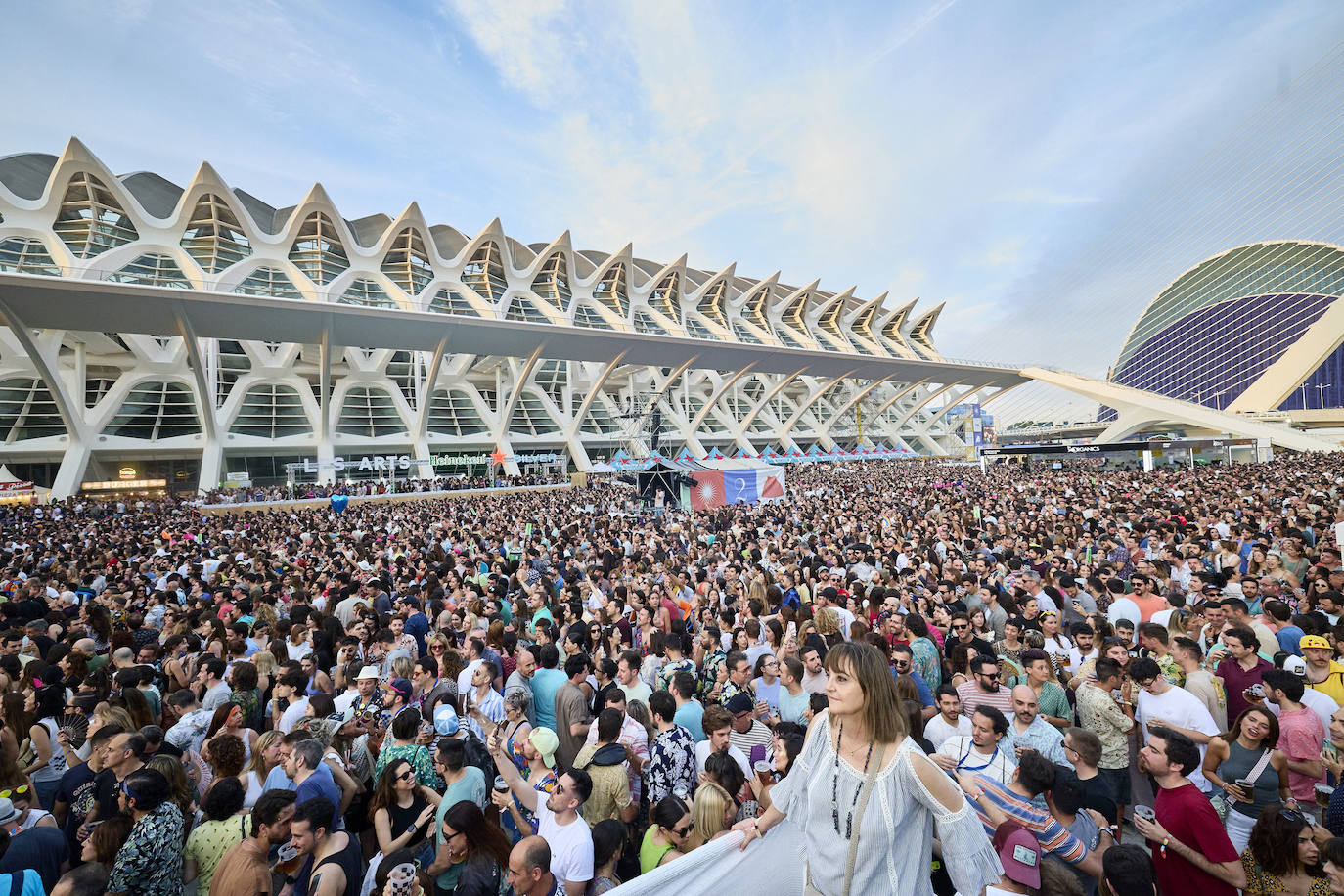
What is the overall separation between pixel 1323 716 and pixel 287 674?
5854 mm

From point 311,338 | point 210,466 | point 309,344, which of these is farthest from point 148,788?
point 309,344

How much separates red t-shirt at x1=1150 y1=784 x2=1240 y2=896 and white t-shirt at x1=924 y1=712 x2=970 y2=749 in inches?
32.8

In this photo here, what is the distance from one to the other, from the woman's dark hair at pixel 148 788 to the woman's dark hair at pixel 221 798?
0.56 ft

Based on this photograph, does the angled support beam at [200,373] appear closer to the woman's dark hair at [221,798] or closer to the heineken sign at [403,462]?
the heineken sign at [403,462]

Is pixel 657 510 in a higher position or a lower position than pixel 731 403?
lower

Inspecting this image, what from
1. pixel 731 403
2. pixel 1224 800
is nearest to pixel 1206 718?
pixel 1224 800

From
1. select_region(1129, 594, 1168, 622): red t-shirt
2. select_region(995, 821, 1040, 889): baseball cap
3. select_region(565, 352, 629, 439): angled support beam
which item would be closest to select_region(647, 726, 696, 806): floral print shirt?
select_region(995, 821, 1040, 889): baseball cap

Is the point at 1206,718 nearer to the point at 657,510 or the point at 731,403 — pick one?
the point at 657,510

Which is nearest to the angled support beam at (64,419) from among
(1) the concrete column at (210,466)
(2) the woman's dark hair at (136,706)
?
(1) the concrete column at (210,466)

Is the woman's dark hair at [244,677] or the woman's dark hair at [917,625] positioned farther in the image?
the woman's dark hair at [917,625]

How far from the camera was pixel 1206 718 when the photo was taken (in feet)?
9.48

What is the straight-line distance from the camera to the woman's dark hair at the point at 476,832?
7.06 ft

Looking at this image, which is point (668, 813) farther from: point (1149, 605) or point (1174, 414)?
point (1174, 414)

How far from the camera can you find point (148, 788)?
236cm
